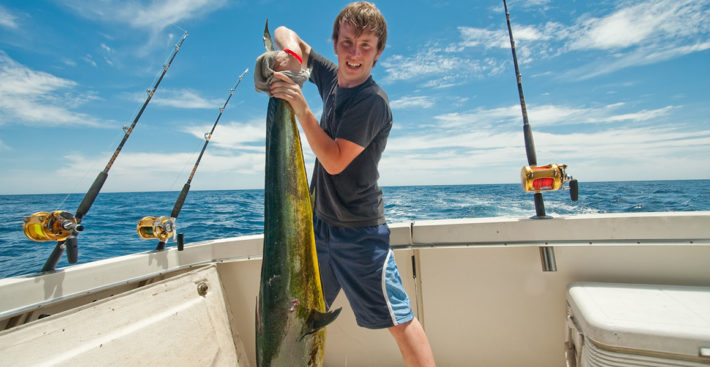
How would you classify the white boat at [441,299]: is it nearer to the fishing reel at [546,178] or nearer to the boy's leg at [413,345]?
the fishing reel at [546,178]

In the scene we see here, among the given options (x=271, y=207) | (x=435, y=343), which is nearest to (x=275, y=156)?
(x=271, y=207)

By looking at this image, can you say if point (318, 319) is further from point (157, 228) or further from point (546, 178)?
point (546, 178)

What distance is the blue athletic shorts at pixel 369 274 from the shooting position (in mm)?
1456

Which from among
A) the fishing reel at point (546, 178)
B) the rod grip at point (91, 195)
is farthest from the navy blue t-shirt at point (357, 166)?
the rod grip at point (91, 195)

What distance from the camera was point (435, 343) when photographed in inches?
84.7

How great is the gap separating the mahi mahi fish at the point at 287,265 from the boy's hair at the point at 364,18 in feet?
1.74

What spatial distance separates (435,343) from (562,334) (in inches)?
28.4

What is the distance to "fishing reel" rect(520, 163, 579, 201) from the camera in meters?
1.95

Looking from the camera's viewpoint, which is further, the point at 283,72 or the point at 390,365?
the point at 390,365

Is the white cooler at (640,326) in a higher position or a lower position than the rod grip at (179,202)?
lower

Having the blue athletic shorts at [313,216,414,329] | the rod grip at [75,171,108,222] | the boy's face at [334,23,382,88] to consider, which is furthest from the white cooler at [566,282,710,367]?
the rod grip at [75,171,108,222]

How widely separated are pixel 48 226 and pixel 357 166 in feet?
4.69

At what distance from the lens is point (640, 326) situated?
1267 mm

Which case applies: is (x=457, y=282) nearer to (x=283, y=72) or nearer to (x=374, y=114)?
(x=374, y=114)
